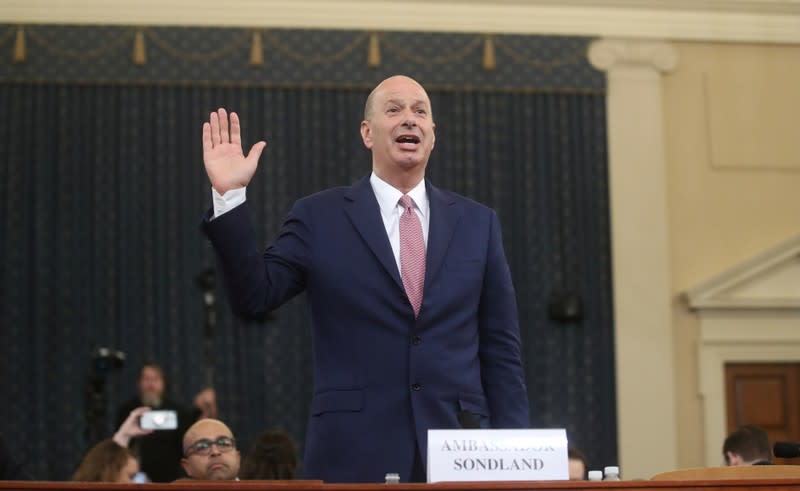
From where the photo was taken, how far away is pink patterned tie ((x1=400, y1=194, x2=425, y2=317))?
9.02 ft

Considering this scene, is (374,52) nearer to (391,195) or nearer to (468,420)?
(391,195)

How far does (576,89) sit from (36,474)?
5.13 m

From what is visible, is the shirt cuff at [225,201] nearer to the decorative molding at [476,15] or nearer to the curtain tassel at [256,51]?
the curtain tassel at [256,51]

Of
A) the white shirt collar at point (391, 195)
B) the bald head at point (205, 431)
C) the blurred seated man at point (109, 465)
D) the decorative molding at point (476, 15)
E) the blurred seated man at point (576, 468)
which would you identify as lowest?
the blurred seated man at point (576, 468)

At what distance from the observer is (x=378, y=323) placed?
2.69 m

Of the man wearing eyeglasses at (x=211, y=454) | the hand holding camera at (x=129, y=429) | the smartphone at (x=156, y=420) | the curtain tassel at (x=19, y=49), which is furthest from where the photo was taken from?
the curtain tassel at (x=19, y=49)

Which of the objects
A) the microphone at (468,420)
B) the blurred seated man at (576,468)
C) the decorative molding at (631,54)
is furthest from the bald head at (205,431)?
the decorative molding at (631,54)

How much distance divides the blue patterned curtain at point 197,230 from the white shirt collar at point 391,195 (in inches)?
280

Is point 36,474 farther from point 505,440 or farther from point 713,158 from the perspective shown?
point 505,440

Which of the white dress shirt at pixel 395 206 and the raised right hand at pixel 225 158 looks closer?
the raised right hand at pixel 225 158

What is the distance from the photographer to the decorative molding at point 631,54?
34.3ft

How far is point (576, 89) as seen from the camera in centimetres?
1045

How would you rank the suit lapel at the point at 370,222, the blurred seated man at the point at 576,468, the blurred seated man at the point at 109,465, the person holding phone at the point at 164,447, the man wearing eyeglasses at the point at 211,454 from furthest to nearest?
1. the person holding phone at the point at 164,447
2. the blurred seated man at the point at 576,468
3. the man wearing eyeglasses at the point at 211,454
4. the blurred seated man at the point at 109,465
5. the suit lapel at the point at 370,222

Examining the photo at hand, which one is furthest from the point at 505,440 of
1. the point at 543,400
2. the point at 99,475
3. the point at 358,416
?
the point at 543,400
